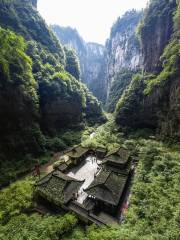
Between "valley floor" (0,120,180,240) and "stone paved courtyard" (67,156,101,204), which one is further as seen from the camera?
"stone paved courtyard" (67,156,101,204)

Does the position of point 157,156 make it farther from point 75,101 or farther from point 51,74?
→ point 51,74

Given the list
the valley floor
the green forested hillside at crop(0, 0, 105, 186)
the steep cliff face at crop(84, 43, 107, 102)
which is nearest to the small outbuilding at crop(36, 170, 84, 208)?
the valley floor

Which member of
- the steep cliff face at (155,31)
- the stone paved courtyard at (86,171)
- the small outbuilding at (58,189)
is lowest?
the stone paved courtyard at (86,171)

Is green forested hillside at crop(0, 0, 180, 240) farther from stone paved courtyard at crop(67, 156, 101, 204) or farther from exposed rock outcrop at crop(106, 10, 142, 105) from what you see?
exposed rock outcrop at crop(106, 10, 142, 105)

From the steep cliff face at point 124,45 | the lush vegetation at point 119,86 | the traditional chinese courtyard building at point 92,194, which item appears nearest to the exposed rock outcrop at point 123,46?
the steep cliff face at point 124,45

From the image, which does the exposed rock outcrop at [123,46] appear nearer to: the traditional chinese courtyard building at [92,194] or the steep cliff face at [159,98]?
the steep cliff face at [159,98]
